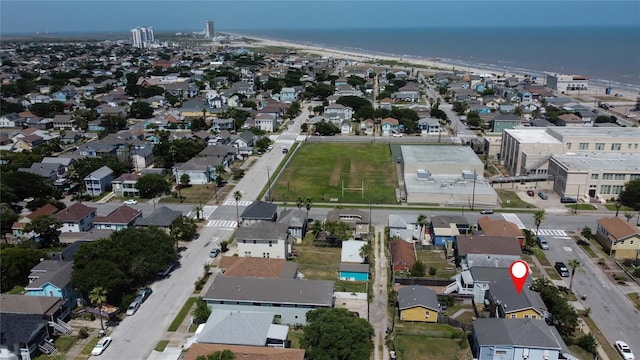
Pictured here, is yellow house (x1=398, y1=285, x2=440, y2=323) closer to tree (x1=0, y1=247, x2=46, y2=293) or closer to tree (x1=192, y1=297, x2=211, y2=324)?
tree (x1=192, y1=297, x2=211, y2=324)

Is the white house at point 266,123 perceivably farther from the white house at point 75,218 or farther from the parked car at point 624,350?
the parked car at point 624,350

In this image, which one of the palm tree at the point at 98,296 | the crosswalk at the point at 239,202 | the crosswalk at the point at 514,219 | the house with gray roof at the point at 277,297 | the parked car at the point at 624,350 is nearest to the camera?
the parked car at the point at 624,350

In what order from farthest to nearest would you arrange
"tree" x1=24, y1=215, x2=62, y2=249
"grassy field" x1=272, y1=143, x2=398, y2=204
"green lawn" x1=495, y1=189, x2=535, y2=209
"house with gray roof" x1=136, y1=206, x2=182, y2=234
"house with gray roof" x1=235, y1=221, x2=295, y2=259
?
"grassy field" x1=272, y1=143, x2=398, y2=204 < "green lawn" x1=495, y1=189, x2=535, y2=209 < "house with gray roof" x1=136, y1=206, x2=182, y2=234 < "tree" x1=24, y1=215, x2=62, y2=249 < "house with gray roof" x1=235, y1=221, x2=295, y2=259

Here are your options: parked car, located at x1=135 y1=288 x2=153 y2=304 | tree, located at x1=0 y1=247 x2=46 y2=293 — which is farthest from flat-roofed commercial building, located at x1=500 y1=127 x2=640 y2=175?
tree, located at x1=0 y1=247 x2=46 y2=293

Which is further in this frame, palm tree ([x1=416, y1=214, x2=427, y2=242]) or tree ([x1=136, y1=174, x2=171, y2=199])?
tree ([x1=136, y1=174, x2=171, y2=199])

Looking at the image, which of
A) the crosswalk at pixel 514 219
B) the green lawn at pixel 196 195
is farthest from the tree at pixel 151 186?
the crosswalk at pixel 514 219

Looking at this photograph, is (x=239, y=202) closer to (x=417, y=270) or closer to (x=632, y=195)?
(x=417, y=270)

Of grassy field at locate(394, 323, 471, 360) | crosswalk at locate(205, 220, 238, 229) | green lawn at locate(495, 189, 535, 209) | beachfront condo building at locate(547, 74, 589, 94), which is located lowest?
crosswalk at locate(205, 220, 238, 229)

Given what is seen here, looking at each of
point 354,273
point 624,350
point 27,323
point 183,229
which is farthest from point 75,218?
point 624,350
